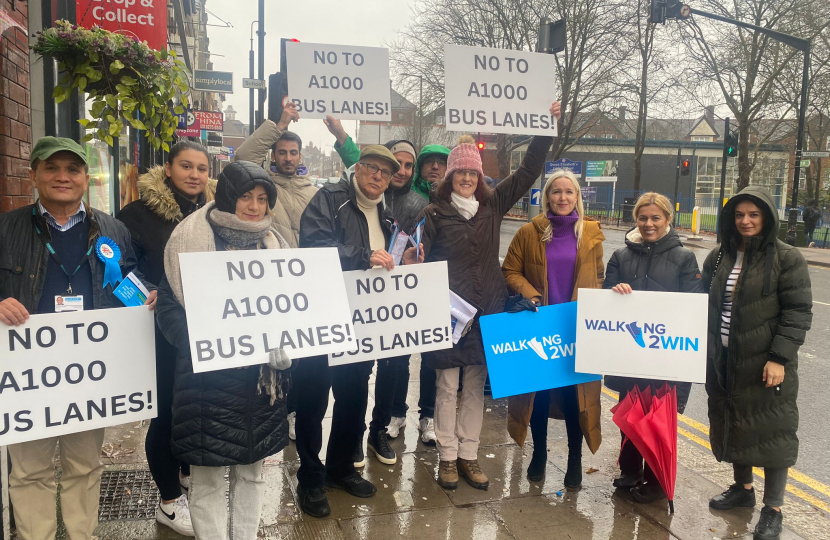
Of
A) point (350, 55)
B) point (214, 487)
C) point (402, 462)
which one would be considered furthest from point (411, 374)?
point (214, 487)

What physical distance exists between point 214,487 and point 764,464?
287cm

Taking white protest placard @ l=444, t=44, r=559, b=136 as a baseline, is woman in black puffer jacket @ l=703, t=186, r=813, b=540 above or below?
below

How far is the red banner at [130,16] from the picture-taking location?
4.89 m

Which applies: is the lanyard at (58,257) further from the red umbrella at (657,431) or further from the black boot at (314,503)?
the red umbrella at (657,431)

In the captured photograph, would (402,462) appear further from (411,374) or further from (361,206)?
(411,374)

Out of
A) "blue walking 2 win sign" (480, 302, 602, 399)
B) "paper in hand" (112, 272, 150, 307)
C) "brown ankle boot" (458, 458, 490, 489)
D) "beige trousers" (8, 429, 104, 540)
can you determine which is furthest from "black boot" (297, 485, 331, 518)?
"paper in hand" (112, 272, 150, 307)

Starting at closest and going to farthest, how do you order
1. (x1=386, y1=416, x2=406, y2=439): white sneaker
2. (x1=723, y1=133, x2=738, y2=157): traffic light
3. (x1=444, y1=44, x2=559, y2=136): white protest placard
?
(x1=444, y1=44, x2=559, y2=136): white protest placard
(x1=386, y1=416, x2=406, y2=439): white sneaker
(x1=723, y1=133, x2=738, y2=157): traffic light

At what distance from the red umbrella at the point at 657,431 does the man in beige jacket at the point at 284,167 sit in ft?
8.19

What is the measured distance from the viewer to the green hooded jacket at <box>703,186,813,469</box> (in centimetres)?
329

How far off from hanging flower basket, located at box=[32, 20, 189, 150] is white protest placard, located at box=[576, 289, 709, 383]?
271 centimetres

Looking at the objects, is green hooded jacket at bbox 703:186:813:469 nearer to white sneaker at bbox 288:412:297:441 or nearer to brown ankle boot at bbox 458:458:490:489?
brown ankle boot at bbox 458:458:490:489

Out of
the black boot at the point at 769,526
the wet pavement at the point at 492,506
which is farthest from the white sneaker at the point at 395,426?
the black boot at the point at 769,526

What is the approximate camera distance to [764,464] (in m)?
3.35

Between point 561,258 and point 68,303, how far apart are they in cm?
271
